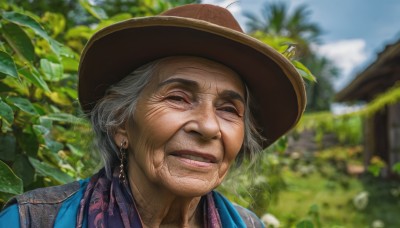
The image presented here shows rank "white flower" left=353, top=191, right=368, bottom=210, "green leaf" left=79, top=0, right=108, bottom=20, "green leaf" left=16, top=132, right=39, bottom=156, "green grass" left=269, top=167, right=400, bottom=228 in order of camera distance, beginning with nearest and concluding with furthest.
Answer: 1. "green leaf" left=16, top=132, right=39, bottom=156
2. "green leaf" left=79, top=0, right=108, bottom=20
3. "green grass" left=269, top=167, right=400, bottom=228
4. "white flower" left=353, top=191, right=368, bottom=210

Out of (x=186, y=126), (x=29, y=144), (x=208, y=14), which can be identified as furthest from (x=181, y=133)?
(x=29, y=144)

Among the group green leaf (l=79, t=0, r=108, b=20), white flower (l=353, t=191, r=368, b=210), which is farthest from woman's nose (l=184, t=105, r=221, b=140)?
white flower (l=353, t=191, r=368, b=210)

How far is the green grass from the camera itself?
7.25 meters

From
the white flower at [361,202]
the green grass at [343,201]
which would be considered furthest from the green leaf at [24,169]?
the white flower at [361,202]

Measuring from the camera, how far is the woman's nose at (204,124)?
55.6 inches

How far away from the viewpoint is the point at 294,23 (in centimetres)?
4262

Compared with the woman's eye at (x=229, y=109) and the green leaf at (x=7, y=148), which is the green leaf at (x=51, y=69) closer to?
the green leaf at (x=7, y=148)

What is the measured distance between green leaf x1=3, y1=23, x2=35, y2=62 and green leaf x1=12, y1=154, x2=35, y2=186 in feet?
1.15

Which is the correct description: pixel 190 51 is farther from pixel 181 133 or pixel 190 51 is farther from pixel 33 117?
pixel 33 117

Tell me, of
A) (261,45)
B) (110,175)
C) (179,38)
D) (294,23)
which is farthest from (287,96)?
(294,23)

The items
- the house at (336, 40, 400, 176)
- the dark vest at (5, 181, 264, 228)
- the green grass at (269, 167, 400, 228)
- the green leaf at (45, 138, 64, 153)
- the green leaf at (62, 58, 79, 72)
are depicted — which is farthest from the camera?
the house at (336, 40, 400, 176)

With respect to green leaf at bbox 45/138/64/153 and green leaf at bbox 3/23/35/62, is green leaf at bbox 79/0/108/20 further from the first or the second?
green leaf at bbox 45/138/64/153

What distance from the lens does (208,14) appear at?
1511 millimetres

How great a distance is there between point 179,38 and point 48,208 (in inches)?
24.7
